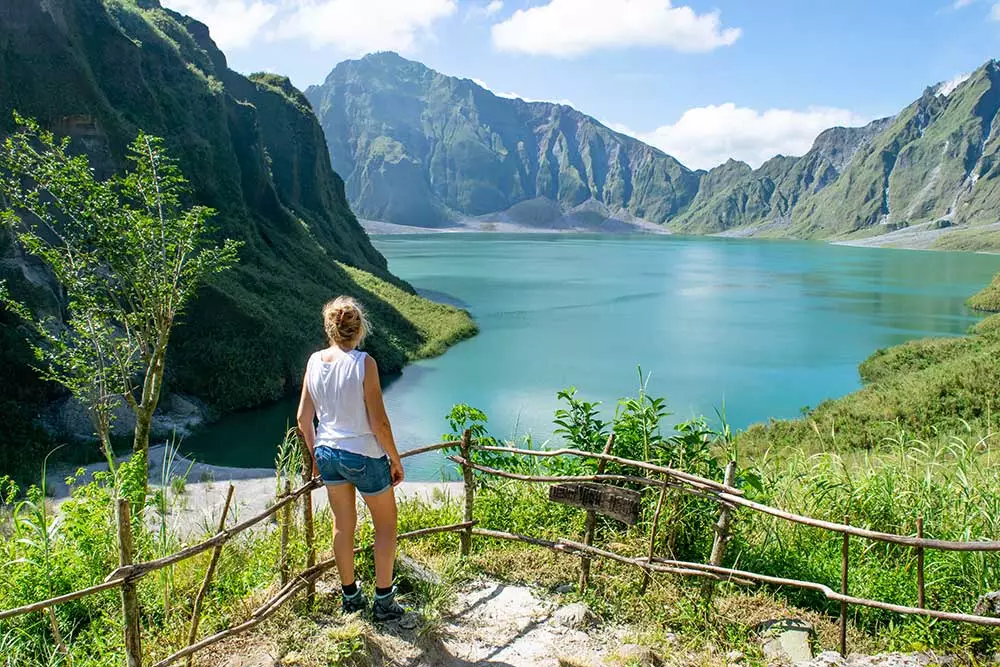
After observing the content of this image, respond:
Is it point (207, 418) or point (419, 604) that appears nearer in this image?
point (419, 604)

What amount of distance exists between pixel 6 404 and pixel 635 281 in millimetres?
63915

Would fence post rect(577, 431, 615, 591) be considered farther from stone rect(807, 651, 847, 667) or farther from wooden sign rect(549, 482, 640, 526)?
stone rect(807, 651, 847, 667)

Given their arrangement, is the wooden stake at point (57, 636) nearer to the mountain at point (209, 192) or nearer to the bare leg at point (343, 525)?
the bare leg at point (343, 525)

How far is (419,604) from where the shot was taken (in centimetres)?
463

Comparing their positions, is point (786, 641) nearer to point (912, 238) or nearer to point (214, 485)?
point (214, 485)

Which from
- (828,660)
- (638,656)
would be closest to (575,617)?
(638,656)

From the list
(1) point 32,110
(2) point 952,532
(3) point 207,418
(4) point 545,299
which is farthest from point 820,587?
(4) point 545,299

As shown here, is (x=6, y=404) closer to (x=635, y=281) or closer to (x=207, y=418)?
(x=207, y=418)

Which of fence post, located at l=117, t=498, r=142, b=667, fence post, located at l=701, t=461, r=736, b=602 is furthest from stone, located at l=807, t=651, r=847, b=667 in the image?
fence post, located at l=117, t=498, r=142, b=667

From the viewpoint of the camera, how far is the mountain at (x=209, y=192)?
27031 millimetres

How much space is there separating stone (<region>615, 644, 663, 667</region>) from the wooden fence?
678 mm

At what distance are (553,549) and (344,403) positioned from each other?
6.98 ft

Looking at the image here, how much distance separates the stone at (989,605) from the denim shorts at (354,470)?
11.3ft

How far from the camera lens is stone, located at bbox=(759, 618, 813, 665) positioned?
4172 millimetres
